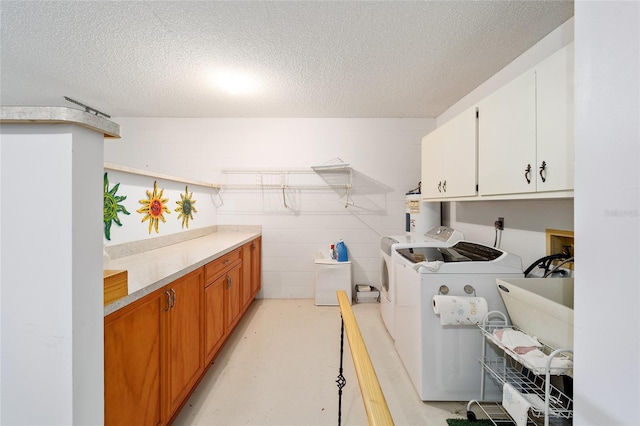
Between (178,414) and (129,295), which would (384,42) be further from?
(178,414)

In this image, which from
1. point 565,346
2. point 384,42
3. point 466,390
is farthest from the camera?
point 384,42

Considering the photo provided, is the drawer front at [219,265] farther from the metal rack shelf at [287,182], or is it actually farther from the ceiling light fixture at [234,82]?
the ceiling light fixture at [234,82]

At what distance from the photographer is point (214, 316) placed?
1.91 metres

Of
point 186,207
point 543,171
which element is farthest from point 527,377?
point 186,207

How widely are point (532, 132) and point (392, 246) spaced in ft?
4.13

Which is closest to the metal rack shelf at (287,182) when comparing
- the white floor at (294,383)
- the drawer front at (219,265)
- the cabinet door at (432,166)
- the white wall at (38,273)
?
the cabinet door at (432,166)

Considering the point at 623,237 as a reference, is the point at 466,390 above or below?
below

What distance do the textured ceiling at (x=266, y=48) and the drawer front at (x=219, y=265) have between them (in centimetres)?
173

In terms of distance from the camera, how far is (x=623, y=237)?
0.69 m

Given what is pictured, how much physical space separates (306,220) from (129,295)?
260cm

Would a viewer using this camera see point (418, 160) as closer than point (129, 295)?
No

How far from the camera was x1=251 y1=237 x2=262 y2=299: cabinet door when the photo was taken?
3.09 m

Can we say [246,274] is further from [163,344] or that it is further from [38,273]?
[38,273]

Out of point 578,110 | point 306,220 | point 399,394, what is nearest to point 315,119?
point 306,220
